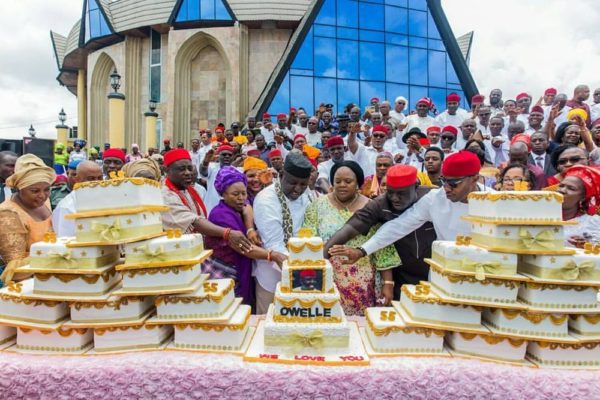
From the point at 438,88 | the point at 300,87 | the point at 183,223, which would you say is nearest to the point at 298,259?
the point at 183,223

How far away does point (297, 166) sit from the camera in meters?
3.18

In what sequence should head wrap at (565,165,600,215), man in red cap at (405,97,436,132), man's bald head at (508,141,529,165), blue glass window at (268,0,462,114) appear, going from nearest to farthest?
head wrap at (565,165,600,215) → man's bald head at (508,141,529,165) → man in red cap at (405,97,436,132) → blue glass window at (268,0,462,114)

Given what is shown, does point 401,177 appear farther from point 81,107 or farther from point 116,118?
point 81,107

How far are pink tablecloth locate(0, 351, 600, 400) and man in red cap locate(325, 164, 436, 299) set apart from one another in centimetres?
104

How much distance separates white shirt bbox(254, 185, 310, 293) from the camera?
3.22 m

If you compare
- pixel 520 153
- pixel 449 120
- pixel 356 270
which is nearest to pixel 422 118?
pixel 449 120

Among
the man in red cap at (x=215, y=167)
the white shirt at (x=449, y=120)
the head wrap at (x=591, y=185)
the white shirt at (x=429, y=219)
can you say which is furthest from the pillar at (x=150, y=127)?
the head wrap at (x=591, y=185)

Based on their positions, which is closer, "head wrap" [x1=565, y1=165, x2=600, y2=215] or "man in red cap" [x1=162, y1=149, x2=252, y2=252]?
"head wrap" [x1=565, y1=165, x2=600, y2=215]

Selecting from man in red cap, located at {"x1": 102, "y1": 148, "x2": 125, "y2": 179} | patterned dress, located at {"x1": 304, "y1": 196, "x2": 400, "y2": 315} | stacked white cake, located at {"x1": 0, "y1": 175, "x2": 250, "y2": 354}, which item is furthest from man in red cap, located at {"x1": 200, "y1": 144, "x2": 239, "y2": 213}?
stacked white cake, located at {"x1": 0, "y1": 175, "x2": 250, "y2": 354}

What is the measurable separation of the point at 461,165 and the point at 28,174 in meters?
3.21

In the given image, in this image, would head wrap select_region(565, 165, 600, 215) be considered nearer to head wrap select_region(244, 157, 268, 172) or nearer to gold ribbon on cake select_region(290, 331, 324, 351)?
gold ribbon on cake select_region(290, 331, 324, 351)

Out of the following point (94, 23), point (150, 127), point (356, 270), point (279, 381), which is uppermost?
point (94, 23)

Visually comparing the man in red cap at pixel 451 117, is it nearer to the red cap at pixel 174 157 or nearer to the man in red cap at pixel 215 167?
the man in red cap at pixel 215 167

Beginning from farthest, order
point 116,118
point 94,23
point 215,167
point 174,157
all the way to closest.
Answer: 1. point 94,23
2. point 116,118
3. point 215,167
4. point 174,157
